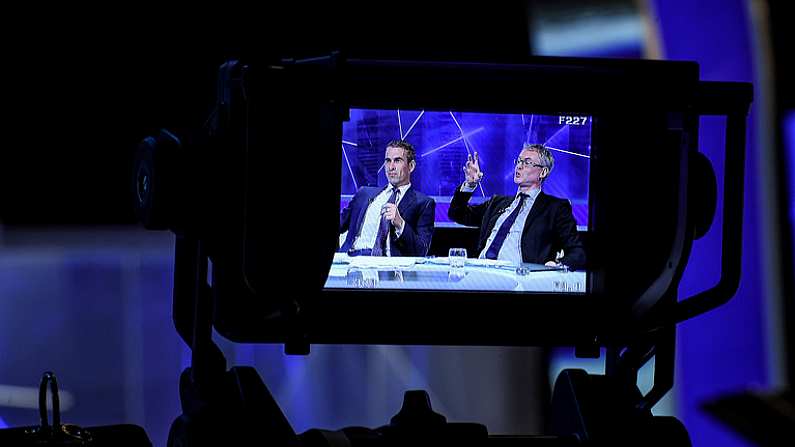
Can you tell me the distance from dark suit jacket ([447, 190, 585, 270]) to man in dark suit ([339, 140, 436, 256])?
0.08 meters

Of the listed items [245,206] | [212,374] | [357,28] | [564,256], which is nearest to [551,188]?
[564,256]

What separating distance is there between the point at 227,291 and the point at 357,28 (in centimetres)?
132

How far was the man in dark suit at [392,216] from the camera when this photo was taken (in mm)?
1681

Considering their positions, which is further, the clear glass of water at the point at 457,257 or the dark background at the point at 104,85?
the dark background at the point at 104,85

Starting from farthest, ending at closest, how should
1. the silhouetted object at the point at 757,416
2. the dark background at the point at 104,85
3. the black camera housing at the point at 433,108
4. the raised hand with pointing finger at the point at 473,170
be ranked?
the dark background at the point at 104,85
the raised hand with pointing finger at the point at 473,170
the black camera housing at the point at 433,108
the silhouetted object at the point at 757,416

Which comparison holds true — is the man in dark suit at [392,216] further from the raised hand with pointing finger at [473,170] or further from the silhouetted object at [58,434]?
the silhouetted object at [58,434]

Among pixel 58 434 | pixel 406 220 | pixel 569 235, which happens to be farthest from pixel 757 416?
pixel 58 434

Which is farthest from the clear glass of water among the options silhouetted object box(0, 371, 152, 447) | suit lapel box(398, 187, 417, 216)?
silhouetted object box(0, 371, 152, 447)

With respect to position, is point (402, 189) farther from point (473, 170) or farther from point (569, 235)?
point (569, 235)

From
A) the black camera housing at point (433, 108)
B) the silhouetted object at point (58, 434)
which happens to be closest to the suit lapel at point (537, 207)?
the black camera housing at point (433, 108)

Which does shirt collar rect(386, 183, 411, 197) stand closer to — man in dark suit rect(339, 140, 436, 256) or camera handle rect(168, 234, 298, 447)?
man in dark suit rect(339, 140, 436, 256)

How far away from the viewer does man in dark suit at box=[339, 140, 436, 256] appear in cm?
168

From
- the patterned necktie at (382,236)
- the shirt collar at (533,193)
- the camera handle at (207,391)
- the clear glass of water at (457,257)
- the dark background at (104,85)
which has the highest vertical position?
the dark background at (104,85)

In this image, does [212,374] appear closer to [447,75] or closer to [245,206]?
[245,206]
